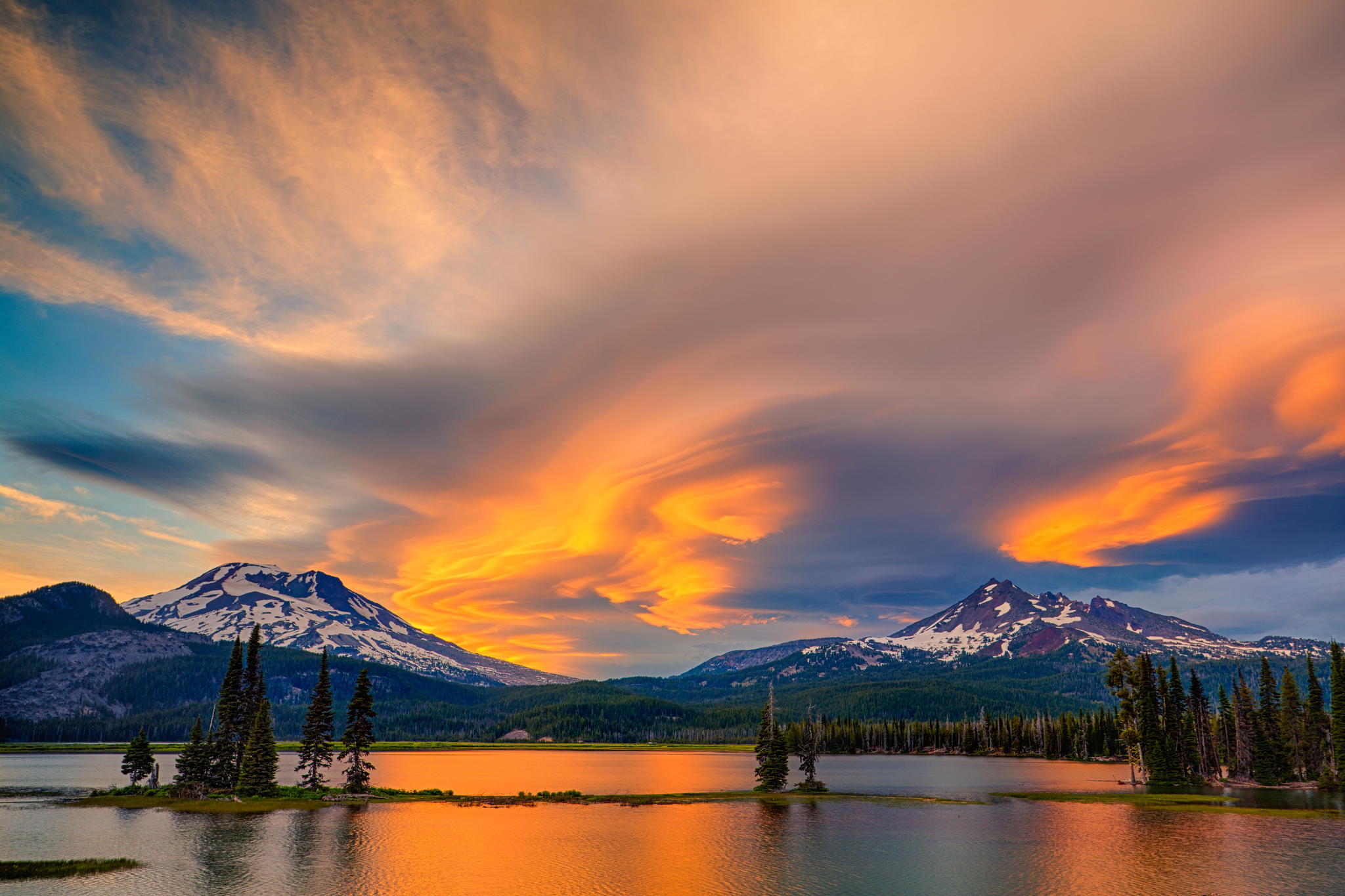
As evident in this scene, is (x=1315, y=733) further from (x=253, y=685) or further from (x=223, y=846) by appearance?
(x=253, y=685)

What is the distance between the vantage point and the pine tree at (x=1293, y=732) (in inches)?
5217

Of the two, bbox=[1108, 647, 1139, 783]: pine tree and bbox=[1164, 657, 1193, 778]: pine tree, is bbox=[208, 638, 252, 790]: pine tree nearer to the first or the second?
bbox=[1108, 647, 1139, 783]: pine tree

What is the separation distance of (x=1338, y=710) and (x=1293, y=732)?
20.7 m

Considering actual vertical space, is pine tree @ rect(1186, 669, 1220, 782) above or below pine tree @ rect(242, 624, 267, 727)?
below

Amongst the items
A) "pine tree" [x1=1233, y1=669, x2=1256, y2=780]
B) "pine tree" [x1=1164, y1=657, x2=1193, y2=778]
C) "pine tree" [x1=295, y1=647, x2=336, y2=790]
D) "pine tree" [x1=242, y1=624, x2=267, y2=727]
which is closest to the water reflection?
"pine tree" [x1=242, y1=624, x2=267, y2=727]

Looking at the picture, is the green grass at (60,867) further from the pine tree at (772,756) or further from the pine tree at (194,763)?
the pine tree at (772,756)

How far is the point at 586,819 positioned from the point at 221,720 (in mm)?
57890

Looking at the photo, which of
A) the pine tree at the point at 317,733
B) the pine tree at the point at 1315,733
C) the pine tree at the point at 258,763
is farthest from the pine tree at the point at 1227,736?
the pine tree at the point at 258,763

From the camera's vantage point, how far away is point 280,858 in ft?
208

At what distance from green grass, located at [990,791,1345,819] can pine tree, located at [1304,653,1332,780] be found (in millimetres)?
39450

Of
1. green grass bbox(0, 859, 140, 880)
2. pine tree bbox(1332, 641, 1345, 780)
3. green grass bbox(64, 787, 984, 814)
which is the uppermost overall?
pine tree bbox(1332, 641, 1345, 780)

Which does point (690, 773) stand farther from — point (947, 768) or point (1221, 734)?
point (1221, 734)

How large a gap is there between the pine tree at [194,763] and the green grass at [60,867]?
45.5m

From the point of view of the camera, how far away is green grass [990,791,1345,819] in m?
87.6
